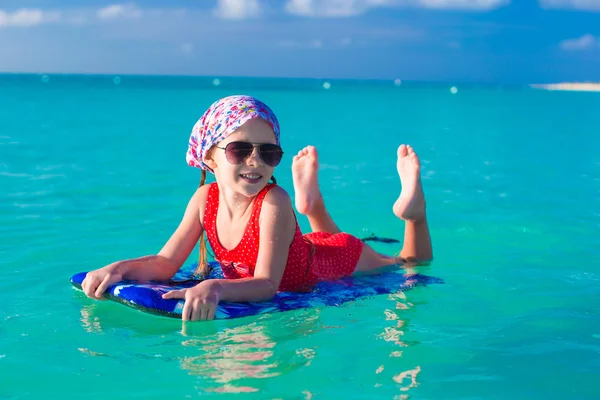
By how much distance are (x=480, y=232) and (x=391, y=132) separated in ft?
42.0

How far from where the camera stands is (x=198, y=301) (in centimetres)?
384

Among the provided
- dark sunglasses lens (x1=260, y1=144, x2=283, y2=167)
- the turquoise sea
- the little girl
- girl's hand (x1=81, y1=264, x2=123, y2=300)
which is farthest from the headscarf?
the turquoise sea

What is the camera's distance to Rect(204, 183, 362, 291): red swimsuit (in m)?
4.34

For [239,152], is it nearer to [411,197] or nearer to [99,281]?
[99,281]

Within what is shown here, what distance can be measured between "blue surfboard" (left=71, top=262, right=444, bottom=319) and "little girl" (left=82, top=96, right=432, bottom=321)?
57mm

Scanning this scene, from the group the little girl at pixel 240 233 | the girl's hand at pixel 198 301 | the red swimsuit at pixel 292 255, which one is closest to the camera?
the girl's hand at pixel 198 301

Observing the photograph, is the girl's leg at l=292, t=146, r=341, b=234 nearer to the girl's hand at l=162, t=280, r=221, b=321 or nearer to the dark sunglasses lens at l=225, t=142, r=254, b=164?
the dark sunglasses lens at l=225, t=142, r=254, b=164

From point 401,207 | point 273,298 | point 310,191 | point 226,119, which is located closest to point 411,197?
point 401,207

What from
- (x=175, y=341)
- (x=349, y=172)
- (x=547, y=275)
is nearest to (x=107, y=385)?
(x=175, y=341)

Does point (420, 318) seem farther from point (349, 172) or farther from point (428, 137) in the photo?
point (428, 137)

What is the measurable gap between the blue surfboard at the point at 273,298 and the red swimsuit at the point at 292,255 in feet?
0.30

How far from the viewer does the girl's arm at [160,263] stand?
4.21 m

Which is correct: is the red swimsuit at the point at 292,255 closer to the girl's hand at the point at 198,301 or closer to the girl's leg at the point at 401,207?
the girl's leg at the point at 401,207

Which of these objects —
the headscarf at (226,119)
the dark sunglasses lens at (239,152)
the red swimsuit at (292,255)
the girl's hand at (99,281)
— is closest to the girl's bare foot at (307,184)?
the red swimsuit at (292,255)
